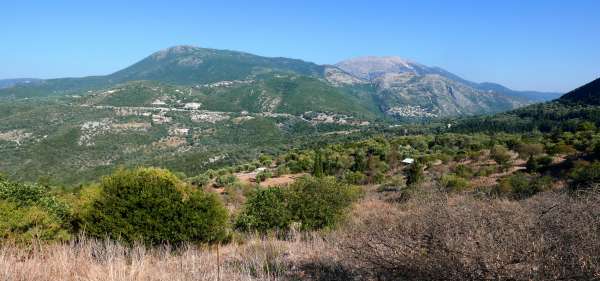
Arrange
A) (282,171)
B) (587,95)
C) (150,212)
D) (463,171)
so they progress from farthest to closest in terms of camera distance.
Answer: (587,95) → (282,171) → (463,171) → (150,212)

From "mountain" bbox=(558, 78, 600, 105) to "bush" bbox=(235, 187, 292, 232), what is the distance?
251ft

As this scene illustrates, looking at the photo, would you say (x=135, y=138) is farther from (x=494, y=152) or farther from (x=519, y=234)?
(x=519, y=234)

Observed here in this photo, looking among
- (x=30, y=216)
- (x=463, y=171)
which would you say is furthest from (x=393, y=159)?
(x=30, y=216)

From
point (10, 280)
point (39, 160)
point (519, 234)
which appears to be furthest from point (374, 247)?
point (39, 160)

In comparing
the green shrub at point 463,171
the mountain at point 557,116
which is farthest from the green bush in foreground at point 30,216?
the mountain at point 557,116

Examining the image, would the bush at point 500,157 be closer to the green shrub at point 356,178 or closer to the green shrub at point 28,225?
the green shrub at point 356,178

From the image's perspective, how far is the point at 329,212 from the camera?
13562 mm

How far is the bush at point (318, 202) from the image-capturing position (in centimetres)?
1341

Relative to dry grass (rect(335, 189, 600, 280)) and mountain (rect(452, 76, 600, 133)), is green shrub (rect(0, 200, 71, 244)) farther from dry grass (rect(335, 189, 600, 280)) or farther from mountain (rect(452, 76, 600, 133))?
mountain (rect(452, 76, 600, 133))

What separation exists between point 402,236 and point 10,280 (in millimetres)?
3694

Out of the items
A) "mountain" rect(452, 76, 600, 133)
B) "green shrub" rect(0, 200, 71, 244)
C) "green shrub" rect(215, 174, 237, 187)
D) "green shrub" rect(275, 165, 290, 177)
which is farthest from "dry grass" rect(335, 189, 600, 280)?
"mountain" rect(452, 76, 600, 133)

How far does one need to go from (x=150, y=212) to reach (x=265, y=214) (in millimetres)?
4235

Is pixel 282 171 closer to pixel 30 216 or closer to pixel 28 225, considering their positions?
pixel 30 216

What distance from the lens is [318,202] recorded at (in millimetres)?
13898
